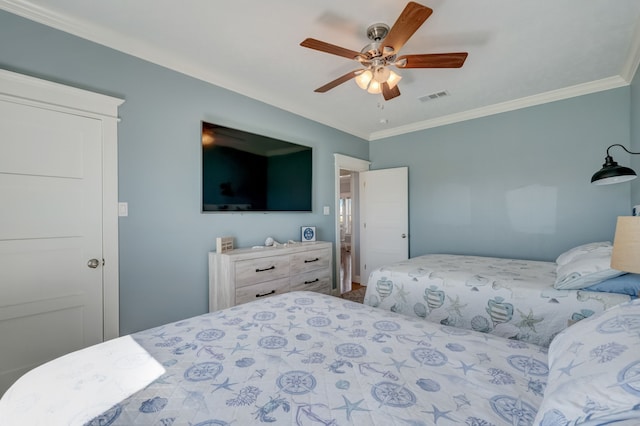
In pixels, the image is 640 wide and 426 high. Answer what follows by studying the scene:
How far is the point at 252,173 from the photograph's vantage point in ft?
10.1

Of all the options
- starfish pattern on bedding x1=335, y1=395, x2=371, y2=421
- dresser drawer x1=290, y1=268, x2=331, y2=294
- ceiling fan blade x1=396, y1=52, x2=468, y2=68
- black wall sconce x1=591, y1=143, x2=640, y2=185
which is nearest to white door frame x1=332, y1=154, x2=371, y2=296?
dresser drawer x1=290, y1=268, x2=331, y2=294

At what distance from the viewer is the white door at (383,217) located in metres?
4.28

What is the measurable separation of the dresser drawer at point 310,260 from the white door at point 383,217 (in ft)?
4.45

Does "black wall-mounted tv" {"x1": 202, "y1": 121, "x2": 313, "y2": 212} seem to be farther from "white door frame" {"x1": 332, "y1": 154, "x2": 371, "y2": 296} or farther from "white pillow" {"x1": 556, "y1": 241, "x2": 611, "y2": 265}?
"white pillow" {"x1": 556, "y1": 241, "x2": 611, "y2": 265}

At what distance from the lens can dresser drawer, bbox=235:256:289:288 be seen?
253cm

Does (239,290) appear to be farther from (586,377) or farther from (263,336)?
(586,377)

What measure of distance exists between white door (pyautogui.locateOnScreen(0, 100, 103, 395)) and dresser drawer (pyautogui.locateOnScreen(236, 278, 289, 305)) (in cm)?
102

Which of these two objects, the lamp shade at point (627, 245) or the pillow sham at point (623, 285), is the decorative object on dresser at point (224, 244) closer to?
the lamp shade at point (627, 245)

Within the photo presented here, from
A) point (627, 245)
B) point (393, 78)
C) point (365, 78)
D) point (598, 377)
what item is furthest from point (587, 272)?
point (365, 78)

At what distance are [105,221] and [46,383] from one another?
1.54 meters

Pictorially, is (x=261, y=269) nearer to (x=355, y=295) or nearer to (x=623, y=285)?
(x=355, y=295)

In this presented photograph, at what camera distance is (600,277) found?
176cm

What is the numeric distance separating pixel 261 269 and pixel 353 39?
6.90ft

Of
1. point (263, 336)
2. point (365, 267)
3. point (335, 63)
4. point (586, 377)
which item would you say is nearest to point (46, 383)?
point (263, 336)
